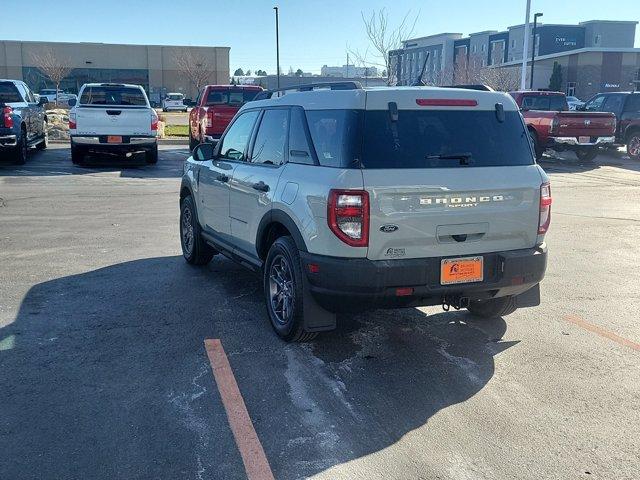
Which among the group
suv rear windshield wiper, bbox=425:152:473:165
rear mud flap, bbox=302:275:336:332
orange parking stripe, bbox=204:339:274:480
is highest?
suv rear windshield wiper, bbox=425:152:473:165

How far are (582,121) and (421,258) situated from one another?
53.7 feet

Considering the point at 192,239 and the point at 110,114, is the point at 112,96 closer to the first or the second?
the point at 110,114

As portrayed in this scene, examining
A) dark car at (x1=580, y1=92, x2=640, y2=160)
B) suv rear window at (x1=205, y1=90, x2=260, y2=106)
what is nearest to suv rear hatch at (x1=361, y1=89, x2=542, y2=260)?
suv rear window at (x1=205, y1=90, x2=260, y2=106)

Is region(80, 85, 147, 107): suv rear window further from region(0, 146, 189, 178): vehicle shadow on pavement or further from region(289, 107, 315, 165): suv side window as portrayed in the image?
region(289, 107, 315, 165): suv side window

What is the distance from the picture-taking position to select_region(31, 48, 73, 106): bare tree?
58594mm

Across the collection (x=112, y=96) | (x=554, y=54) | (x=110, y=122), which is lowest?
(x=110, y=122)

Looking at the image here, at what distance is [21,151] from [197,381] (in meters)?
13.6

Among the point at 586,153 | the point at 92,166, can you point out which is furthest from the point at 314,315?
the point at 586,153

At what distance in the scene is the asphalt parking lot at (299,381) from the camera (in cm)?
346

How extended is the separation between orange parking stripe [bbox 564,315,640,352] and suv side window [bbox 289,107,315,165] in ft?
8.98

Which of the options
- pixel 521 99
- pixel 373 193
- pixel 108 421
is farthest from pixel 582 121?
pixel 108 421

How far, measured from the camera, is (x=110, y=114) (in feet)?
52.3

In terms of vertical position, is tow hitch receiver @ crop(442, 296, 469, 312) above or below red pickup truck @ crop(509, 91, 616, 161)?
below

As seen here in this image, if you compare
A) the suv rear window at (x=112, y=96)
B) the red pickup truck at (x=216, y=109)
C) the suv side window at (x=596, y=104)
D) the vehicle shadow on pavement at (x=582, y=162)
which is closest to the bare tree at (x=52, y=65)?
the red pickup truck at (x=216, y=109)
